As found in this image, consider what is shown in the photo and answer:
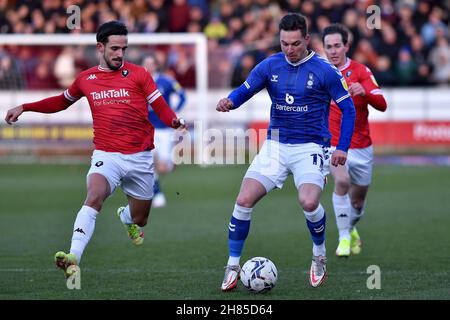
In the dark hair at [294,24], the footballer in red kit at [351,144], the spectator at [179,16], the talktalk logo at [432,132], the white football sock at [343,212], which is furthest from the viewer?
the spectator at [179,16]

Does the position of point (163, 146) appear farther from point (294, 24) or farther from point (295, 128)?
point (294, 24)

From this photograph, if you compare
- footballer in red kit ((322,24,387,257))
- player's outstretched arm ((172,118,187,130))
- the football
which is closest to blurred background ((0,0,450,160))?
footballer in red kit ((322,24,387,257))

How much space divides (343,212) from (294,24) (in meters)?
3.11

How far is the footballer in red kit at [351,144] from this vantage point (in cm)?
1088

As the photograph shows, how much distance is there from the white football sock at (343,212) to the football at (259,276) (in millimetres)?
2607

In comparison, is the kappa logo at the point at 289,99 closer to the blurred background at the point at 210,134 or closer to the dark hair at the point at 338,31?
the blurred background at the point at 210,134

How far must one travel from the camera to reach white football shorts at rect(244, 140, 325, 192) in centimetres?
890

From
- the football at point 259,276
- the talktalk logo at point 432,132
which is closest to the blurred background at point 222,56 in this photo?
the talktalk logo at point 432,132

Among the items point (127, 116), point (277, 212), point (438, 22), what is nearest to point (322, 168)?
point (127, 116)

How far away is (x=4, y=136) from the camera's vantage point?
79.5 ft

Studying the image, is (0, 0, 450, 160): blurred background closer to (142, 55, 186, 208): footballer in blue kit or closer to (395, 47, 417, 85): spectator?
(395, 47, 417, 85): spectator

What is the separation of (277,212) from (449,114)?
11170 mm

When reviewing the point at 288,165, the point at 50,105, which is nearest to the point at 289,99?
the point at 288,165

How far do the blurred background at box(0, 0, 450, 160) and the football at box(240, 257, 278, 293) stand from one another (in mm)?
14966
